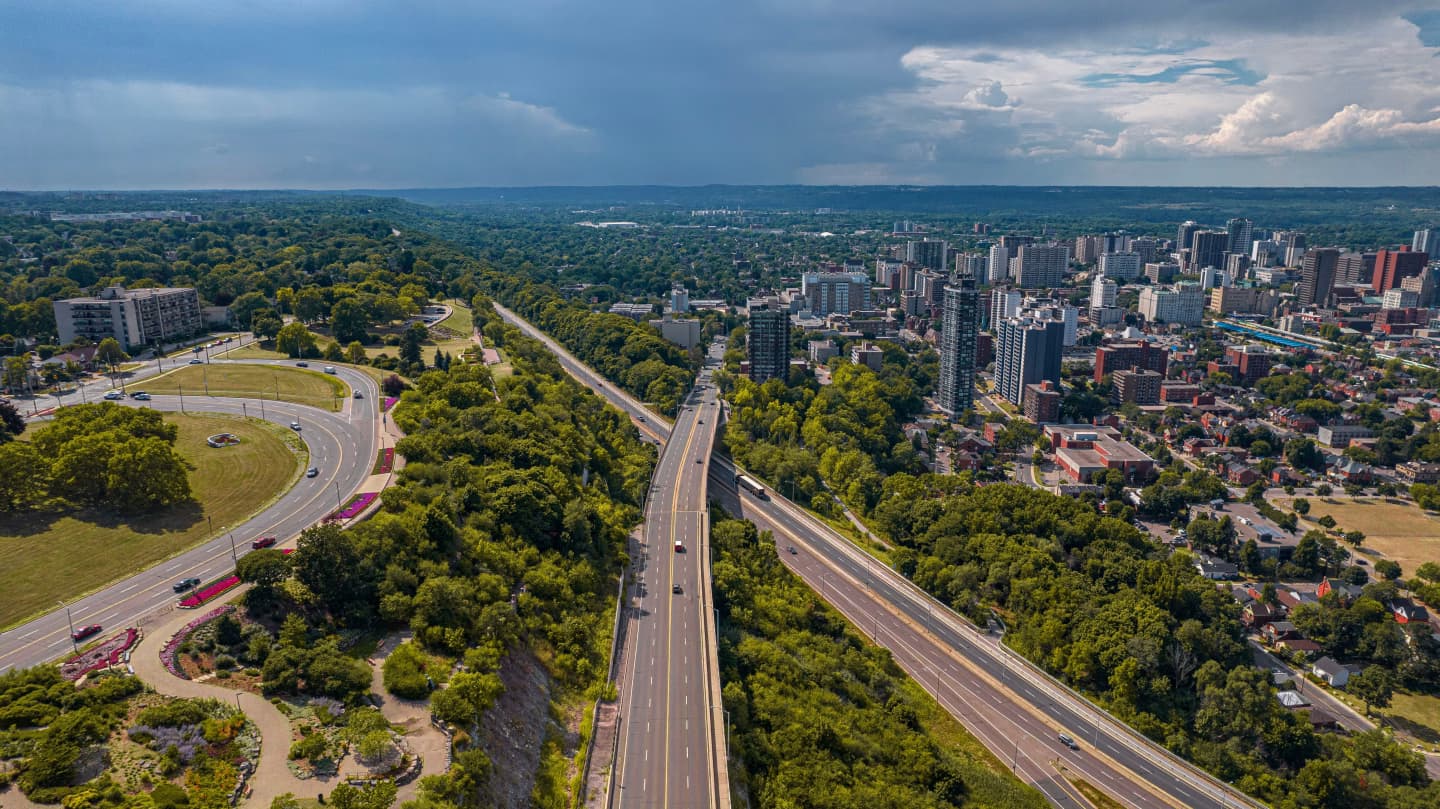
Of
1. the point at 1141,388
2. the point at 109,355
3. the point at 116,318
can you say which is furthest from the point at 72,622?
the point at 1141,388

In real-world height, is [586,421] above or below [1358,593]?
above

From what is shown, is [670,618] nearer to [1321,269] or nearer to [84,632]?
[84,632]

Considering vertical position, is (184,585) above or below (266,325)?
below

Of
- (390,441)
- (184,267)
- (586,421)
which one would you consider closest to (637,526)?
(390,441)

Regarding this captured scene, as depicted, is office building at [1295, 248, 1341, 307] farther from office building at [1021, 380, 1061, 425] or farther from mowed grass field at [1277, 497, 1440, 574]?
mowed grass field at [1277, 497, 1440, 574]

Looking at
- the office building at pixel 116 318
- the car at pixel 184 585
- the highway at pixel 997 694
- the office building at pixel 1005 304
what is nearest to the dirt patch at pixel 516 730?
the car at pixel 184 585

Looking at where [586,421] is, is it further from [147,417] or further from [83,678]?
[83,678]
